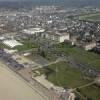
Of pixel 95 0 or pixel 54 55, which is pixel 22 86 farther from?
pixel 95 0

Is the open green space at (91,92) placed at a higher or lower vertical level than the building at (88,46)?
lower

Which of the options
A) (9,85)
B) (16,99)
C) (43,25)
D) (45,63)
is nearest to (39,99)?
(16,99)

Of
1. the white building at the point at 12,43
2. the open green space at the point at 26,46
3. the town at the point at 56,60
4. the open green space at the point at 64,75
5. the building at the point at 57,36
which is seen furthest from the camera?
the building at the point at 57,36

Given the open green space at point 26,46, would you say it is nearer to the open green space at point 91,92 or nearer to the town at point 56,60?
the town at point 56,60

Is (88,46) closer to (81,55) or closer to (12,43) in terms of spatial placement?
(81,55)

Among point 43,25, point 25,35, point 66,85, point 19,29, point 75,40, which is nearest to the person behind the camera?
point 66,85

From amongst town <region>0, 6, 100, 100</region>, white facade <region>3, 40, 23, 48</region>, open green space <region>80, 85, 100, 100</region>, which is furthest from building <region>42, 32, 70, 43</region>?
open green space <region>80, 85, 100, 100</region>

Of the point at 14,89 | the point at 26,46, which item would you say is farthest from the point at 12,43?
the point at 14,89

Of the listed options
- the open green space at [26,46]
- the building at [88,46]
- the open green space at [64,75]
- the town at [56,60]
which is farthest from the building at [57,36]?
the open green space at [64,75]

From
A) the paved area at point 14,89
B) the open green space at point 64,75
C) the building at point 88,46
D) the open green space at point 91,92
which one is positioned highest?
the building at point 88,46
